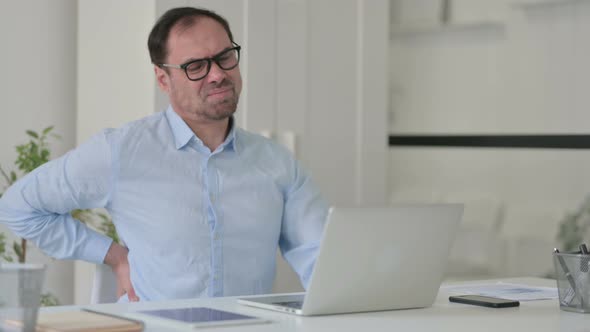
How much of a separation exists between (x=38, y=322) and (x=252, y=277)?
3.51 feet

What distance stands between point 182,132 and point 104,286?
48cm

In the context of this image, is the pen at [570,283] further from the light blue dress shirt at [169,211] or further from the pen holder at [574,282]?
the light blue dress shirt at [169,211]

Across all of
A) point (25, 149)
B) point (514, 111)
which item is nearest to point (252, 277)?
point (25, 149)

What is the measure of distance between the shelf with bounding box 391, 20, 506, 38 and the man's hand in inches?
90.5

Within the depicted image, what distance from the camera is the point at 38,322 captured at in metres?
1.72

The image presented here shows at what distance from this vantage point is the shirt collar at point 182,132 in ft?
9.00

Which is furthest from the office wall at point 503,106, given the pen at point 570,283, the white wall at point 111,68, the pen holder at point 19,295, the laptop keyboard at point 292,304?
the pen holder at point 19,295

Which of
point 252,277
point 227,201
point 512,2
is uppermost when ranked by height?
point 512,2

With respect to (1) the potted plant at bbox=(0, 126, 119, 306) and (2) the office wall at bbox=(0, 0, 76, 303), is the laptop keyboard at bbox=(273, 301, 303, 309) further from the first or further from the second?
(2) the office wall at bbox=(0, 0, 76, 303)

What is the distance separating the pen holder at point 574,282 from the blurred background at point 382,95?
181 centimetres

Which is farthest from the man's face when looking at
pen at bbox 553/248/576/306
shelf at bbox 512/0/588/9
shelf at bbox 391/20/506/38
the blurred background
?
shelf at bbox 391/20/506/38

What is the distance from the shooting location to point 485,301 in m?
2.19

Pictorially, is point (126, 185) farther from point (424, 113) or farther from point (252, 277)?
point (424, 113)

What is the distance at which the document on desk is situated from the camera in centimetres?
237
